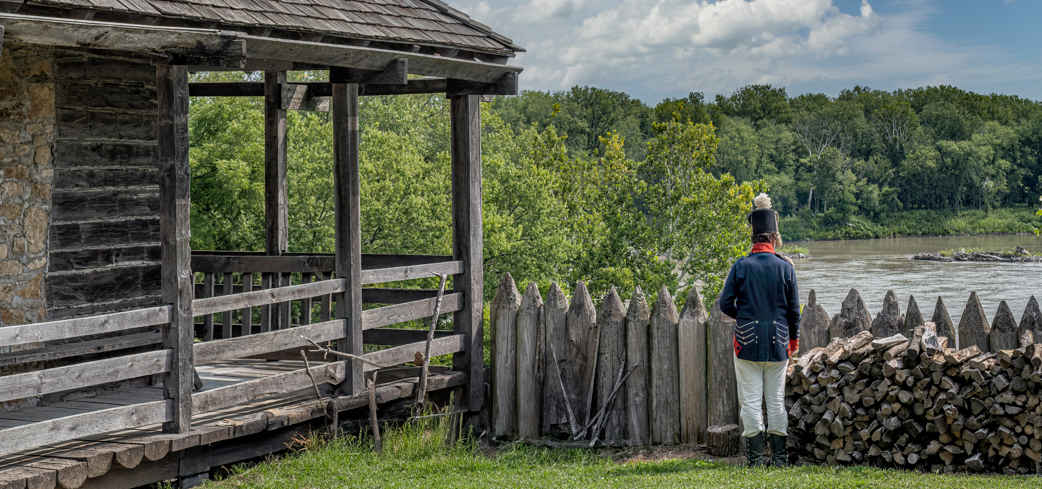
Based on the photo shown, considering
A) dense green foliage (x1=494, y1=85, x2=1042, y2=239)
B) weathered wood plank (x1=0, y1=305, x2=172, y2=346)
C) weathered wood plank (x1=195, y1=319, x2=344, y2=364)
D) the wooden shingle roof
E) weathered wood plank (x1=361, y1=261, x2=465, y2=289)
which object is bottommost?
weathered wood plank (x1=195, y1=319, x2=344, y2=364)

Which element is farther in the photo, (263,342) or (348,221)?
(348,221)

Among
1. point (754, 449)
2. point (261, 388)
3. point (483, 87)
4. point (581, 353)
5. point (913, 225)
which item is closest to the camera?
point (754, 449)

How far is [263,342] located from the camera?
6691 millimetres

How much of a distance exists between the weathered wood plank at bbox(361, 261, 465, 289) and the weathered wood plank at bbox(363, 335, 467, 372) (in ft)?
1.85

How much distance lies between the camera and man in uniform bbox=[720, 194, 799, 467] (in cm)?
639

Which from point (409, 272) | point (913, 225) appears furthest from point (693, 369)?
point (913, 225)

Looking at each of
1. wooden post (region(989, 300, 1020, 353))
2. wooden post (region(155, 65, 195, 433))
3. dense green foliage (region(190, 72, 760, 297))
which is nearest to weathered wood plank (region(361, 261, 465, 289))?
wooden post (region(155, 65, 195, 433))

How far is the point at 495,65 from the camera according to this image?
785 cm

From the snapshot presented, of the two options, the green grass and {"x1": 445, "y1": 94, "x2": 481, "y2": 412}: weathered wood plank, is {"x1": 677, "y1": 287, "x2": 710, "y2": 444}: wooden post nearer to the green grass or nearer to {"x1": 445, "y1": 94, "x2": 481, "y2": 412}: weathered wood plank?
the green grass

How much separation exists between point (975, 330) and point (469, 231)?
13.4 feet

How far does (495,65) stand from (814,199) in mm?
76455

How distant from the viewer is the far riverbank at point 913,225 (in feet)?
227

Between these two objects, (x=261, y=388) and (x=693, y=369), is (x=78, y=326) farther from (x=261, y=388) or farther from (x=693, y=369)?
(x=693, y=369)

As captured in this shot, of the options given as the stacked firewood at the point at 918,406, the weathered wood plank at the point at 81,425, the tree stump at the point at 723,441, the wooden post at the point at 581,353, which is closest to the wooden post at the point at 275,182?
the wooden post at the point at 581,353
